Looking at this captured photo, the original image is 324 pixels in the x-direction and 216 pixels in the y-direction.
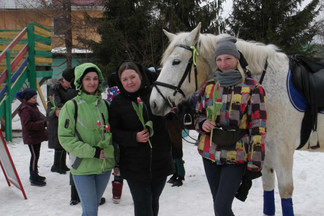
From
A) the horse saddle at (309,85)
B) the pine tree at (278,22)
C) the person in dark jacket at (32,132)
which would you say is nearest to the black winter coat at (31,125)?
the person in dark jacket at (32,132)

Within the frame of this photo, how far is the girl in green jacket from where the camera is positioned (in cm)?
245

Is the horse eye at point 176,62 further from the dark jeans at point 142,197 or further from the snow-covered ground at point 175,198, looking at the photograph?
the snow-covered ground at point 175,198

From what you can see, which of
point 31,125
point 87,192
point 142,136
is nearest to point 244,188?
point 142,136

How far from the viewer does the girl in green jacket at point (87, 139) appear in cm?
245

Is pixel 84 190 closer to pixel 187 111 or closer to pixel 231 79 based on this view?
pixel 187 111

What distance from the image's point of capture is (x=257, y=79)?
2.74 metres

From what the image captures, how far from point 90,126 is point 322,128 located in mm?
2246

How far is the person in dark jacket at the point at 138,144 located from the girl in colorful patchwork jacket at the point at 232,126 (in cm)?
43

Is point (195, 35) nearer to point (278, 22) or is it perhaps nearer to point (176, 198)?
point (176, 198)

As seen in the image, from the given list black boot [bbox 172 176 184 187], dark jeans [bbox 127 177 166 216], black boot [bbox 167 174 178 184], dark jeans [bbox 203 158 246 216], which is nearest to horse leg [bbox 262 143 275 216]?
dark jeans [bbox 203 158 246 216]

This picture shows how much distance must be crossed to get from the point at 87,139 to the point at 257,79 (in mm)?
1645

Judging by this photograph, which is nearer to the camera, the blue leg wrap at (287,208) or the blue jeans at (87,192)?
the blue jeans at (87,192)

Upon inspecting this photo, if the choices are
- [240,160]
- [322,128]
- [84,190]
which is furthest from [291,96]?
[84,190]

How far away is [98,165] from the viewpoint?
8.29 ft
